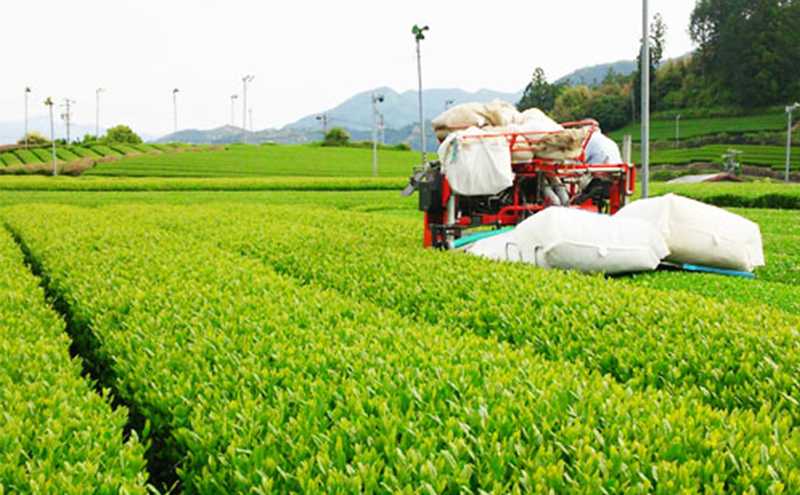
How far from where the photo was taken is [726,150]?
243 ft

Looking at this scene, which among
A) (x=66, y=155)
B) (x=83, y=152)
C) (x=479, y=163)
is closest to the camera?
(x=479, y=163)

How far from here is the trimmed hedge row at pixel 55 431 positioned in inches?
97.1

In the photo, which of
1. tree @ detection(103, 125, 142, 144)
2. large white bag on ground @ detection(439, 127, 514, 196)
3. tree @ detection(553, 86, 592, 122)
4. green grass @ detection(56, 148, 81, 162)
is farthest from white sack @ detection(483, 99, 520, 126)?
tree @ detection(103, 125, 142, 144)

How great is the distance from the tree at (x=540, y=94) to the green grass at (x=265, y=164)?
111 feet

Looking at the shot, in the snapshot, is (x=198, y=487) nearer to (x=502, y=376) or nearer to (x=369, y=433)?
(x=369, y=433)

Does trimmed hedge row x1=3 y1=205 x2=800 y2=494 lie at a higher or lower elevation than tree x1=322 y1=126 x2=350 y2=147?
lower

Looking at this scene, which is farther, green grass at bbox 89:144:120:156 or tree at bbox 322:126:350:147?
tree at bbox 322:126:350:147

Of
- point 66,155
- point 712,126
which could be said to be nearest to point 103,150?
point 66,155

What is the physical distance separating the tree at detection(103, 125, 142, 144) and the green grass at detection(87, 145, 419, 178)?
27.9 metres

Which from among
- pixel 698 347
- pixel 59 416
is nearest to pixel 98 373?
pixel 59 416

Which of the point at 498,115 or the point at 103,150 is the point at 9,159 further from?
the point at 498,115

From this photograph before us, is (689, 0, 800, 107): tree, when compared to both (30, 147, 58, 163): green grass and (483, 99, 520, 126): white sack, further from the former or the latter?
(30, 147, 58, 163): green grass

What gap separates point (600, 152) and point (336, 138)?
80.1 meters

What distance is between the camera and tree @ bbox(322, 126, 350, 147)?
86.6m
